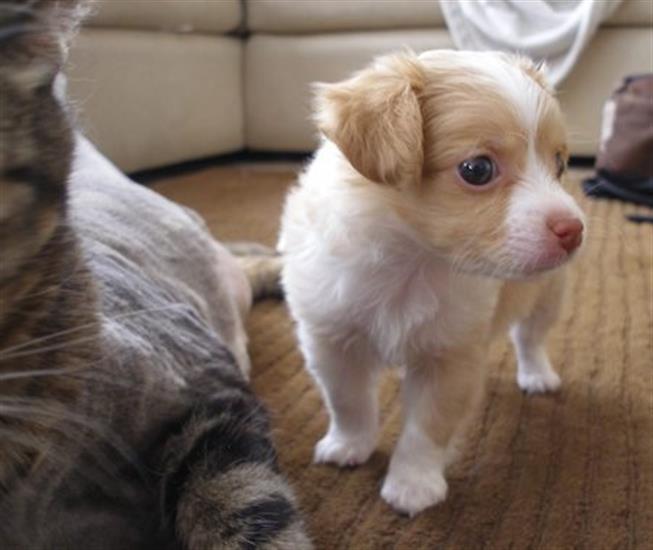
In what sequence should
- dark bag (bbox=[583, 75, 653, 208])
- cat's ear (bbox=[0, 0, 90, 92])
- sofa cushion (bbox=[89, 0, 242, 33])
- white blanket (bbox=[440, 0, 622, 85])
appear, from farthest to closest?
1. white blanket (bbox=[440, 0, 622, 85])
2. sofa cushion (bbox=[89, 0, 242, 33])
3. dark bag (bbox=[583, 75, 653, 208])
4. cat's ear (bbox=[0, 0, 90, 92])

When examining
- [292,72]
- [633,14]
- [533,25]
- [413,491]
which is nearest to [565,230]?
[413,491]

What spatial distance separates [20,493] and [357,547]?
15.7 inches

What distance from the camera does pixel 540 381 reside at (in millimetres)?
1255

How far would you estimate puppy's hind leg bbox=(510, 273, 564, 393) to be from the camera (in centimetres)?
125

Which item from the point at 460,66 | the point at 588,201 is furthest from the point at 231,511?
the point at 588,201

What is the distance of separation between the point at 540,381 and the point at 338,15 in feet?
6.63

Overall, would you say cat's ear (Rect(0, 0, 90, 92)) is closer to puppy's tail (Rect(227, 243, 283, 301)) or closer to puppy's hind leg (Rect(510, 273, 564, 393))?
puppy's hind leg (Rect(510, 273, 564, 393))

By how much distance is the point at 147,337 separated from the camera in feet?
2.63

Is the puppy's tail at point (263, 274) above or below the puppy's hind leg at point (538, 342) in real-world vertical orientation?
below

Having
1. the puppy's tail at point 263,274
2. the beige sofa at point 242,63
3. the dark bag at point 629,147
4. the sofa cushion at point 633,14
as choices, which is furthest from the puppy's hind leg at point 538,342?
the sofa cushion at point 633,14

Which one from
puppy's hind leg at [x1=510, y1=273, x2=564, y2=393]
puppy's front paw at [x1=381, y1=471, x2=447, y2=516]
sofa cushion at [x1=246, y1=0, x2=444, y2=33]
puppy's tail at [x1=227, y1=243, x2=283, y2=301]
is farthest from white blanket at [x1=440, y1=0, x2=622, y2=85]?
puppy's front paw at [x1=381, y1=471, x2=447, y2=516]

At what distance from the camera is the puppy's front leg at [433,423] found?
0.98m

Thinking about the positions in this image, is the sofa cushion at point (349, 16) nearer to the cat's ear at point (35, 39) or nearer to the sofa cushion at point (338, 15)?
the sofa cushion at point (338, 15)

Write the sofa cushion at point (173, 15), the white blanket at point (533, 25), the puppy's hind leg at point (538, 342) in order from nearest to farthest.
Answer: the puppy's hind leg at point (538, 342) < the sofa cushion at point (173, 15) < the white blanket at point (533, 25)
